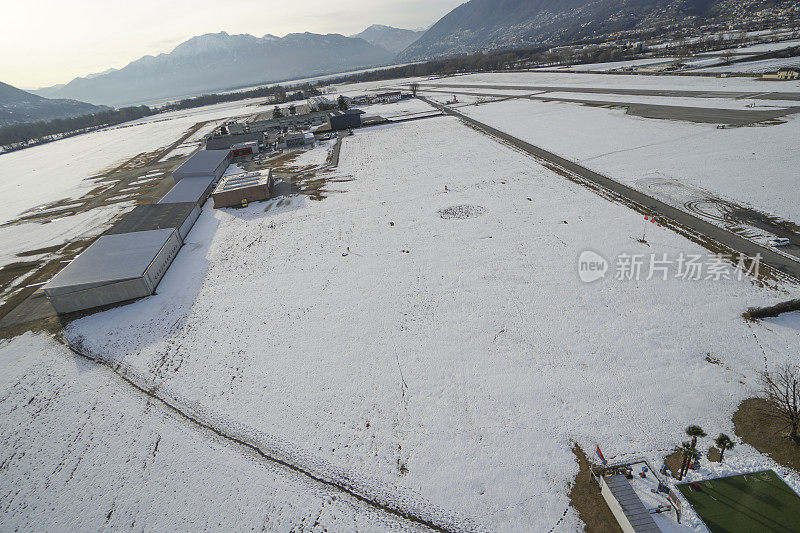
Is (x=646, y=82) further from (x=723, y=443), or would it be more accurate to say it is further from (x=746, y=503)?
(x=746, y=503)

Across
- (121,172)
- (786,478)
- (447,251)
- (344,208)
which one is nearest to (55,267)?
(344,208)

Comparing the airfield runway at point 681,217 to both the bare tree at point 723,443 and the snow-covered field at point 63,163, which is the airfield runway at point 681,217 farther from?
the snow-covered field at point 63,163

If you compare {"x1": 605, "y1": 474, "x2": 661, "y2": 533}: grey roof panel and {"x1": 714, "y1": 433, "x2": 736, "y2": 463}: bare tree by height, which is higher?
{"x1": 714, "y1": 433, "x2": 736, "y2": 463}: bare tree

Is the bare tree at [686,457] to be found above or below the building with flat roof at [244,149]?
below

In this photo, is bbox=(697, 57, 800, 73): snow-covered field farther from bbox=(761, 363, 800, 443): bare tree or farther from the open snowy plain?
bbox=(761, 363, 800, 443): bare tree

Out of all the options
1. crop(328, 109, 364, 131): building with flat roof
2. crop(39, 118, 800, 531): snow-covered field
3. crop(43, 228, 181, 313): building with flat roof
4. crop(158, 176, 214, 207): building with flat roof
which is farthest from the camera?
crop(328, 109, 364, 131): building with flat roof

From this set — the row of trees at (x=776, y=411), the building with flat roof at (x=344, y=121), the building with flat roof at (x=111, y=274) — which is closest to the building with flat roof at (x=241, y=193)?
the building with flat roof at (x=111, y=274)

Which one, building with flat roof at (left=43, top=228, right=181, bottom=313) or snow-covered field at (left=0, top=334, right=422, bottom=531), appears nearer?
snow-covered field at (left=0, top=334, right=422, bottom=531)

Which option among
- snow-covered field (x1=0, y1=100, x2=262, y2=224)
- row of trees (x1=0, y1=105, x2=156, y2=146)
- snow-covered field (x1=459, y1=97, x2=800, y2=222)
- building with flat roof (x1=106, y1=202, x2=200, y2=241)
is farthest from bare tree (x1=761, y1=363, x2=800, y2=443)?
row of trees (x1=0, y1=105, x2=156, y2=146)
